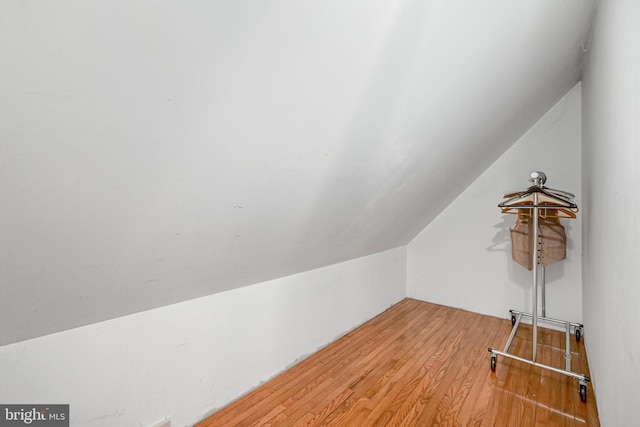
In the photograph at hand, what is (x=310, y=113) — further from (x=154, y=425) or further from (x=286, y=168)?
(x=154, y=425)

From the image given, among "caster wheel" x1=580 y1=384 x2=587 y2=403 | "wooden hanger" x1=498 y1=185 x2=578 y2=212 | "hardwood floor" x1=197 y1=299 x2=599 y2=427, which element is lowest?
"hardwood floor" x1=197 y1=299 x2=599 y2=427

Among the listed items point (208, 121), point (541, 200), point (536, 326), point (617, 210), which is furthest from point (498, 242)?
point (208, 121)

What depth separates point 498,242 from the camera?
10.4ft

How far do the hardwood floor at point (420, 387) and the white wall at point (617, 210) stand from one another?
337mm

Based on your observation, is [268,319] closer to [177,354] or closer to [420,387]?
[177,354]

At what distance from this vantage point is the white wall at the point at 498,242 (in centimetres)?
280

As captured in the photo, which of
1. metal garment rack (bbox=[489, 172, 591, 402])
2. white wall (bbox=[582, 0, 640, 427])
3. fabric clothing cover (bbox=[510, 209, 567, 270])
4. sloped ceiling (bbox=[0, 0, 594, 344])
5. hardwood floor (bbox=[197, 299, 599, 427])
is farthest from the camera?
fabric clothing cover (bbox=[510, 209, 567, 270])

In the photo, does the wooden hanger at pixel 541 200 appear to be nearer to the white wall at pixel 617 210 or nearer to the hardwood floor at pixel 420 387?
the white wall at pixel 617 210

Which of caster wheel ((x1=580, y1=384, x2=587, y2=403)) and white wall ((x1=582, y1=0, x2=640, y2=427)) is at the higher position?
white wall ((x1=582, y1=0, x2=640, y2=427))

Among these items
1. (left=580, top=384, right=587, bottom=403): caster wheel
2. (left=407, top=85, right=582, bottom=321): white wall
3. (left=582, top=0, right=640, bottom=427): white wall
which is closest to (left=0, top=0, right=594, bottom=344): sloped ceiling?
(left=582, top=0, right=640, bottom=427): white wall

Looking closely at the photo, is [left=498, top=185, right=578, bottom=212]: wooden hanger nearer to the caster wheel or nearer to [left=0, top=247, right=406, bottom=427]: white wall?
the caster wheel

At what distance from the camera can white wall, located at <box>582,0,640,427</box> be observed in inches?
39.3

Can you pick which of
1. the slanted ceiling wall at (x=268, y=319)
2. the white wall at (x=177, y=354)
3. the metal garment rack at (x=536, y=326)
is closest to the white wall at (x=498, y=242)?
the slanted ceiling wall at (x=268, y=319)

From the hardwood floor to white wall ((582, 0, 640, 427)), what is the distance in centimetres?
34
